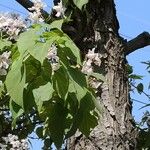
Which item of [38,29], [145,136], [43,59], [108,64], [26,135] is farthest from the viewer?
[145,136]

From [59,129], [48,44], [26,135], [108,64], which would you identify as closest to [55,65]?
[48,44]

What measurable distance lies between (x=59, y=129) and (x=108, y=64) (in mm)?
476

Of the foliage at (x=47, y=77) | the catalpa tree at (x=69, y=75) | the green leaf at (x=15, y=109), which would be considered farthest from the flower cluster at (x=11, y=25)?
the green leaf at (x=15, y=109)

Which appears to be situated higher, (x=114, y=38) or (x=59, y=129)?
(x=114, y=38)

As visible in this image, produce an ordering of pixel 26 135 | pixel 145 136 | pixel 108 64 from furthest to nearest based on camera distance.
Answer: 1. pixel 145 136
2. pixel 26 135
3. pixel 108 64

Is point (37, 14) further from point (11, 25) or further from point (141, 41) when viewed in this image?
point (141, 41)

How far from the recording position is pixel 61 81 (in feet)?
3.45

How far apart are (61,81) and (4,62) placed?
20 centimetres

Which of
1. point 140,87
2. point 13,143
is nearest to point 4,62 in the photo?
point 13,143

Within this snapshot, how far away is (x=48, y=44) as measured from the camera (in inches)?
40.9

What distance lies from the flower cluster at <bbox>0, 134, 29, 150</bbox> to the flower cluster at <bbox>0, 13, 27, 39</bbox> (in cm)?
72

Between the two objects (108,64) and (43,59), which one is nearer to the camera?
(43,59)

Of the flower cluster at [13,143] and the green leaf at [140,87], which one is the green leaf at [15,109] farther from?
the green leaf at [140,87]

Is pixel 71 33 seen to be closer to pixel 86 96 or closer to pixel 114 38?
pixel 114 38
